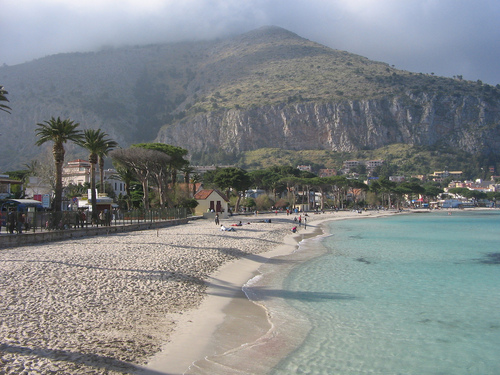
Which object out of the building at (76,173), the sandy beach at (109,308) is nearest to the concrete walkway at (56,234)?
the sandy beach at (109,308)

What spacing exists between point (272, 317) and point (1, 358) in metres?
6.34

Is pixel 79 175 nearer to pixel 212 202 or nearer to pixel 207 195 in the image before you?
pixel 207 195

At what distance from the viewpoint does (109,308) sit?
9.66 m

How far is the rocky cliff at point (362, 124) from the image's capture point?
7047 inches

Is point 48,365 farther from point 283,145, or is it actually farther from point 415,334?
point 283,145

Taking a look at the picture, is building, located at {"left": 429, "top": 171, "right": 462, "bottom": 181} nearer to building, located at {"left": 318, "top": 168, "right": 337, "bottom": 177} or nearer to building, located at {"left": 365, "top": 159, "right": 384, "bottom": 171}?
building, located at {"left": 365, "top": 159, "right": 384, "bottom": 171}

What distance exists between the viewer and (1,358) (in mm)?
6383

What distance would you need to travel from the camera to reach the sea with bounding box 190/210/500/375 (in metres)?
8.27

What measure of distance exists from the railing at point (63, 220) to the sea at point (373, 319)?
12522 millimetres

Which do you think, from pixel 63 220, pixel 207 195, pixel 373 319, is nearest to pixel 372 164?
pixel 207 195

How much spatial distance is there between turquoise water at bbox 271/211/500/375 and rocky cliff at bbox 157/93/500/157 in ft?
531

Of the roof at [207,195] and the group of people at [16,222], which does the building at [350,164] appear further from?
the group of people at [16,222]

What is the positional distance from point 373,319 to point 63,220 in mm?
19282

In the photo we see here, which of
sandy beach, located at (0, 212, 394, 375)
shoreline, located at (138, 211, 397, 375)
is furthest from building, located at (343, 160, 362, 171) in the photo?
shoreline, located at (138, 211, 397, 375)
